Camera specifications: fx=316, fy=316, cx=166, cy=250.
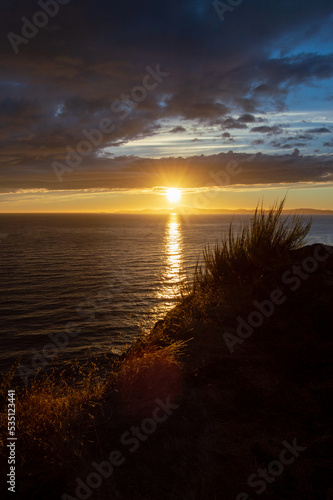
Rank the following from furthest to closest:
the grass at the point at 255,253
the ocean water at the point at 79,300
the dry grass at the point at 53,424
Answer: the ocean water at the point at 79,300 → the grass at the point at 255,253 → the dry grass at the point at 53,424

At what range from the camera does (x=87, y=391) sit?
4.46 m

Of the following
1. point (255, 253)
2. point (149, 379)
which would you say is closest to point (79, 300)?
point (255, 253)

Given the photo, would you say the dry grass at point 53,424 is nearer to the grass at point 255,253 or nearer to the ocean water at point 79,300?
the ocean water at point 79,300

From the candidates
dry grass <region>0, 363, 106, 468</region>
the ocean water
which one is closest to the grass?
the ocean water

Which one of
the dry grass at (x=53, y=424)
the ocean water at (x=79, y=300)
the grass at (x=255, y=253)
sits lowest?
the ocean water at (x=79, y=300)

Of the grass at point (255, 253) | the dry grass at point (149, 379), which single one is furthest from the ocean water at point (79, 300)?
the dry grass at point (149, 379)

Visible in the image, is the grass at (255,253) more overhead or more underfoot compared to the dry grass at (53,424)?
more overhead

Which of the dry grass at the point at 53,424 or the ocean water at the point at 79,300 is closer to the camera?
the dry grass at the point at 53,424

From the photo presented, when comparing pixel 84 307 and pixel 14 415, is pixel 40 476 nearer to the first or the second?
pixel 14 415

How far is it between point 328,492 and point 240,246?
7.55 m

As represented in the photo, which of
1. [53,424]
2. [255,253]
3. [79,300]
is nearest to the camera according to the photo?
[53,424]

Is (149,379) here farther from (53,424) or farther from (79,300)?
(79,300)

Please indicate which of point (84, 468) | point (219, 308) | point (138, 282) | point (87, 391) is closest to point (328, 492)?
point (84, 468)

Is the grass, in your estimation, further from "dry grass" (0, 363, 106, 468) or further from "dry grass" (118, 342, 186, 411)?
"dry grass" (0, 363, 106, 468)
